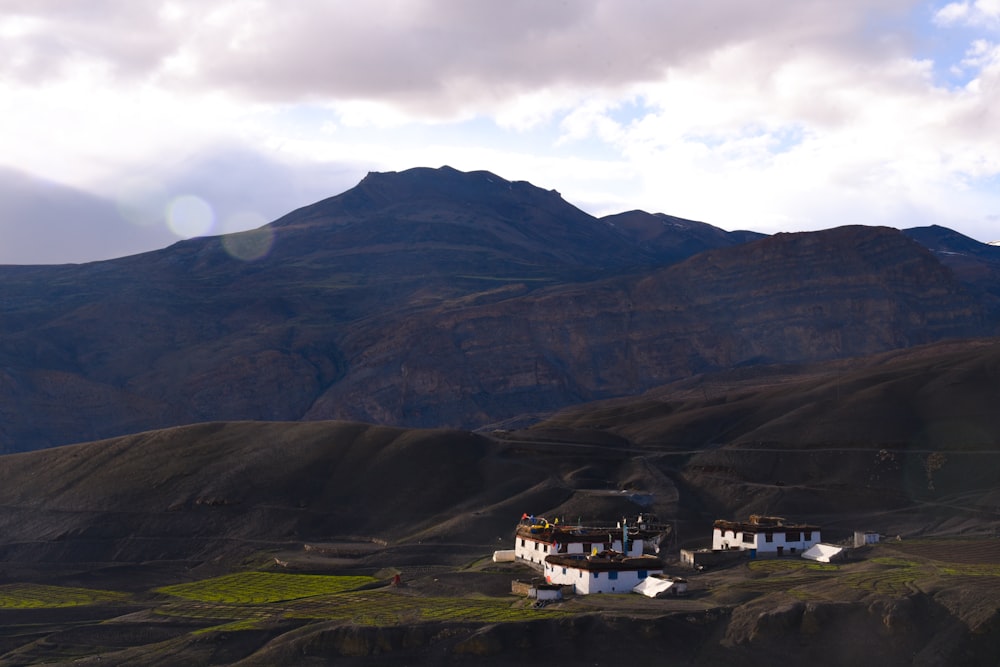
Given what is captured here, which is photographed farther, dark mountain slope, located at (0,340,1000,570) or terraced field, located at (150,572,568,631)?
dark mountain slope, located at (0,340,1000,570)

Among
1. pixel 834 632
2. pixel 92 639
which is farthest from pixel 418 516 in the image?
pixel 834 632

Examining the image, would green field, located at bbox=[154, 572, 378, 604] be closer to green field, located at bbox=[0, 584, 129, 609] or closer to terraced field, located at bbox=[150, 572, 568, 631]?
terraced field, located at bbox=[150, 572, 568, 631]

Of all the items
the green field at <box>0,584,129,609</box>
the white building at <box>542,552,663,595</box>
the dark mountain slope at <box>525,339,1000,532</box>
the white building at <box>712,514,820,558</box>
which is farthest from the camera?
the dark mountain slope at <box>525,339,1000,532</box>

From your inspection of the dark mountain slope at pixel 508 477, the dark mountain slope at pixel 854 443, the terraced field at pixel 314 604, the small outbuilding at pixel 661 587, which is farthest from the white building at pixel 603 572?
the dark mountain slope at pixel 854 443

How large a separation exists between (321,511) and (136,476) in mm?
18624

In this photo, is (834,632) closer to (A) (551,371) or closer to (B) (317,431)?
(B) (317,431)

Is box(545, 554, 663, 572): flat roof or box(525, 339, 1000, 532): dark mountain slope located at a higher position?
box(525, 339, 1000, 532): dark mountain slope

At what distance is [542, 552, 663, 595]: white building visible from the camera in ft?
195

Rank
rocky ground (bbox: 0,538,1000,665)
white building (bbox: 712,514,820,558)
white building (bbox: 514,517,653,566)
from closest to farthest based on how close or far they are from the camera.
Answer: rocky ground (bbox: 0,538,1000,665), white building (bbox: 514,517,653,566), white building (bbox: 712,514,820,558)

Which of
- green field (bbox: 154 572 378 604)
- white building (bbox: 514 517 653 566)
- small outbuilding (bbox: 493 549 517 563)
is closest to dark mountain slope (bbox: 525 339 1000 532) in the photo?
white building (bbox: 514 517 653 566)

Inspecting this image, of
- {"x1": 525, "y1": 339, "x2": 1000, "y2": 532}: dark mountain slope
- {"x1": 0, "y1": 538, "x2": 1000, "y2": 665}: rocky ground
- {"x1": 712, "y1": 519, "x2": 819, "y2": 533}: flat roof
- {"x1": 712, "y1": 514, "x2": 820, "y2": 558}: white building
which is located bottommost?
{"x1": 0, "y1": 538, "x2": 1000, "y2": 665}: rocky ground

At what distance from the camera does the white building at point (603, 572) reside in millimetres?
59344

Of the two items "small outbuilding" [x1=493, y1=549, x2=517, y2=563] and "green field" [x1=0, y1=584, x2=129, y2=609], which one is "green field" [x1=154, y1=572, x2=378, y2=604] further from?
"small outbuilding" [x1=493, y1=549, x2=517, y2=563]

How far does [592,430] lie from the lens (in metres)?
117
